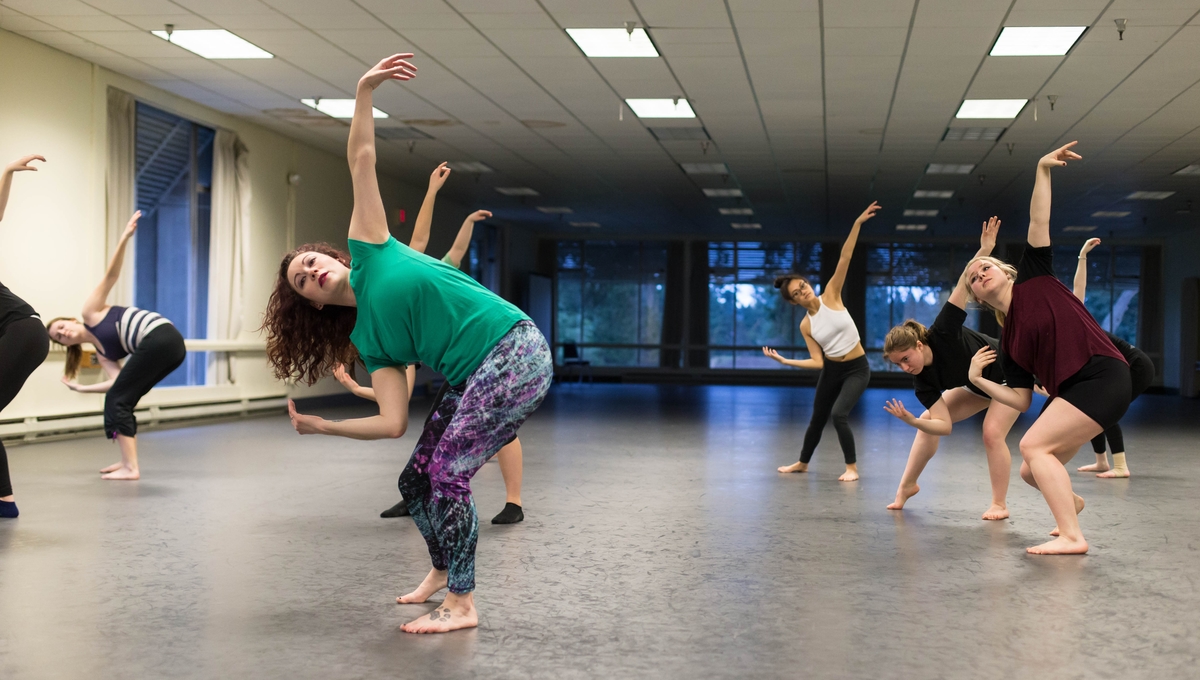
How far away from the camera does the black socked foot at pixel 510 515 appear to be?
14.7ft

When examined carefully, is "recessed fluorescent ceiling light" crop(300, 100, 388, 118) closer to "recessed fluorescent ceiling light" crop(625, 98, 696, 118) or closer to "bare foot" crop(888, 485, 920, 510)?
"recessed fluorescent ceiling light" crop(625, 98, 696, 118)

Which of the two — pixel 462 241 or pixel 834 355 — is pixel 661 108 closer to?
pixel 834 355

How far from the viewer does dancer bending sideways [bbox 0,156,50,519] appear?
4.32m

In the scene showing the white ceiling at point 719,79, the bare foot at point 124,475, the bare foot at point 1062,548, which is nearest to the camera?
the bare foot at point 1062,548

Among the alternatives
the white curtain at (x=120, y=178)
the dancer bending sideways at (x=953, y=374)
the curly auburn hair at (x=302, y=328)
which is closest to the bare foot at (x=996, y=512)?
the dancer bending sideways at (x=953, y=374)

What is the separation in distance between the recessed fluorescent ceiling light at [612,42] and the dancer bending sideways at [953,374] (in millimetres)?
3682

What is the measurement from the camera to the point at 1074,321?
3.80m

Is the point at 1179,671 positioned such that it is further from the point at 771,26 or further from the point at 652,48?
the point at 652,48

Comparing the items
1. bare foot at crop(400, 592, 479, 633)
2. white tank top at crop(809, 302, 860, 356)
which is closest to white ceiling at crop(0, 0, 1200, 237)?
white tank top at crop(809, 302, 860, 356)

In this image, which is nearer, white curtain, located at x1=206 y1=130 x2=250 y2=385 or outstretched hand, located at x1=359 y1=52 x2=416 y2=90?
outstretched hand, located at x1=359 y1=52 x2=416 y2=90

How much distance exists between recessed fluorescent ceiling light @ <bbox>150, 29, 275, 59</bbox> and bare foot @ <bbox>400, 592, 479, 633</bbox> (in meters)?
6.24

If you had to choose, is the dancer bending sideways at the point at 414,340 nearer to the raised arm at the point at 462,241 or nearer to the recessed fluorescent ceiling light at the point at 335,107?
the raised arm at the point at 462,241

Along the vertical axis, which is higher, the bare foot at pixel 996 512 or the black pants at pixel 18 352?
the black pants at pixel 18 352

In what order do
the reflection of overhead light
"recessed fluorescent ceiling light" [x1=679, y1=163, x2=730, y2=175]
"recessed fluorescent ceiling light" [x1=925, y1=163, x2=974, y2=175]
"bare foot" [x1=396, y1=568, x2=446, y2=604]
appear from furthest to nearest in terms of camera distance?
1. the reflection of overhead light
2. "recessed fluorescent ceiling light" [x1=679, y1=163, x2=730, y2=175]
3. "recessed fluorescent ceiling light" [x1=925, y1=163, x2=974, y2=175]
4. "bare foot" [x1=396, y1=568, x2=446, y2=604]
